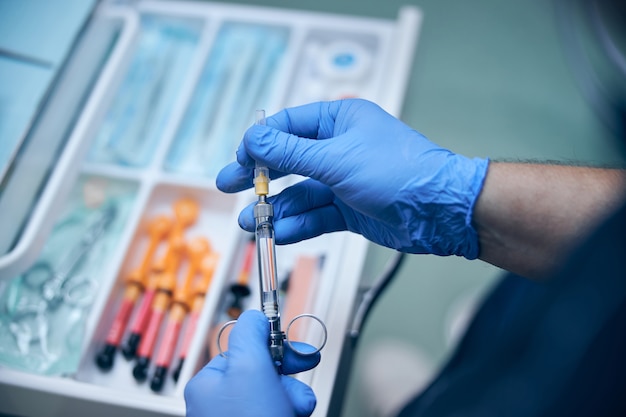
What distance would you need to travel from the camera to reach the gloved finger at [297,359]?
0.72 metres

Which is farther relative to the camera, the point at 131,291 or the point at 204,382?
the point at 131,291

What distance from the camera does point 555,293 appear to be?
19.2 inches

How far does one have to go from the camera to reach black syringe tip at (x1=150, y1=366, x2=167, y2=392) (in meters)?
0.86

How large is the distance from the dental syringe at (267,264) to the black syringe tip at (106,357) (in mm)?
335

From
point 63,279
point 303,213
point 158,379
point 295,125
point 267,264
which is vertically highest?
point 295,125

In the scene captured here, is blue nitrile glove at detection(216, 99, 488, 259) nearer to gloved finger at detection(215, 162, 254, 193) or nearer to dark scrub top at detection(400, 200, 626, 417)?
gloved finger at detection(215, 162, 254, 193)

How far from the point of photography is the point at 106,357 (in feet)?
2.90

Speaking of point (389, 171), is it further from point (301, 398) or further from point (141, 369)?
point (141, 369)

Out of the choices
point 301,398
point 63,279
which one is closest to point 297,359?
point 301,398

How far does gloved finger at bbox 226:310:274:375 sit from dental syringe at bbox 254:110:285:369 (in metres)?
0.02

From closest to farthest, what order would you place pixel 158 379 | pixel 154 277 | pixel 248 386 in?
1. pixel 248 386
2. pixel 158 379
3. pixel 154 277

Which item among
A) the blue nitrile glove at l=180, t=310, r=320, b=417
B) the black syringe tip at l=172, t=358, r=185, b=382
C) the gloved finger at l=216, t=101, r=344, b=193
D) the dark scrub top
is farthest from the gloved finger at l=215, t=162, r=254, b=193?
the dark scrub top

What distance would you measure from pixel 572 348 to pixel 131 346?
711 millimetres

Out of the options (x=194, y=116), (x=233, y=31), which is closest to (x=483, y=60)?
(x=233, y=31)
